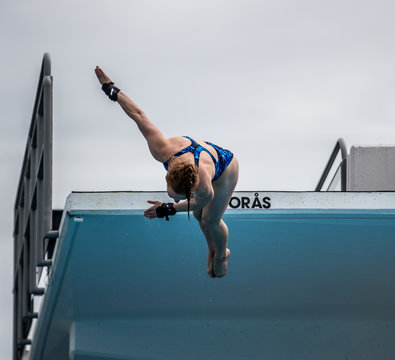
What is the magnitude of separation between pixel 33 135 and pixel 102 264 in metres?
1.89

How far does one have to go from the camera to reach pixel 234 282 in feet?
37.4

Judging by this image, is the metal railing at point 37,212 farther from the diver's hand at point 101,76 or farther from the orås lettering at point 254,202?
the orås lettering at point 254,202

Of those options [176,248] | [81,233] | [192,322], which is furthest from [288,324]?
[81,233]

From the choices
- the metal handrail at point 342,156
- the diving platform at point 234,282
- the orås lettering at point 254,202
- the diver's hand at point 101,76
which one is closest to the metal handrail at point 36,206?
the diving platform at point 234,282

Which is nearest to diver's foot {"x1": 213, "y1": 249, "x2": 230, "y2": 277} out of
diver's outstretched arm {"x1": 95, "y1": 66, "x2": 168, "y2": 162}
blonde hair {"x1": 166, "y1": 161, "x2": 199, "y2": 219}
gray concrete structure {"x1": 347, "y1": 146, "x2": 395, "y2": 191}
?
diver's outstretched arm {"x1": 95, "y1": 66, "x2": 168, "y2": 162}

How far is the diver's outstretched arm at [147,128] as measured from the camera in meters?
8.27

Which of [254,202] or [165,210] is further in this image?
[254,202]

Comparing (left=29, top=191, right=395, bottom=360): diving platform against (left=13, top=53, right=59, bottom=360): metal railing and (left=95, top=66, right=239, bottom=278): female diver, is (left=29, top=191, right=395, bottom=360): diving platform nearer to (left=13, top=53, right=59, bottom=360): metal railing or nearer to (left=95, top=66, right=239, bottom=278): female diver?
(left=13, top=53, right=59, bottom=360): metal railing

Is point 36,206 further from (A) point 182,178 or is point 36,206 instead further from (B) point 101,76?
(A) point 182,178

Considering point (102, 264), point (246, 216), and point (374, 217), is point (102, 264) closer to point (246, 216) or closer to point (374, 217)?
point (246, 216)

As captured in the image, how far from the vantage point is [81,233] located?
10.1 metres

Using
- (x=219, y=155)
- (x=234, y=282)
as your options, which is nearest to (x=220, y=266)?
(x=219, y=155)

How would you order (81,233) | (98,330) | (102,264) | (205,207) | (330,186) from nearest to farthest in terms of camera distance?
(205,207), (81,233), (102,264), (98,330), (330,186)

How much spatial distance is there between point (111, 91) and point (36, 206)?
2.57 metres
